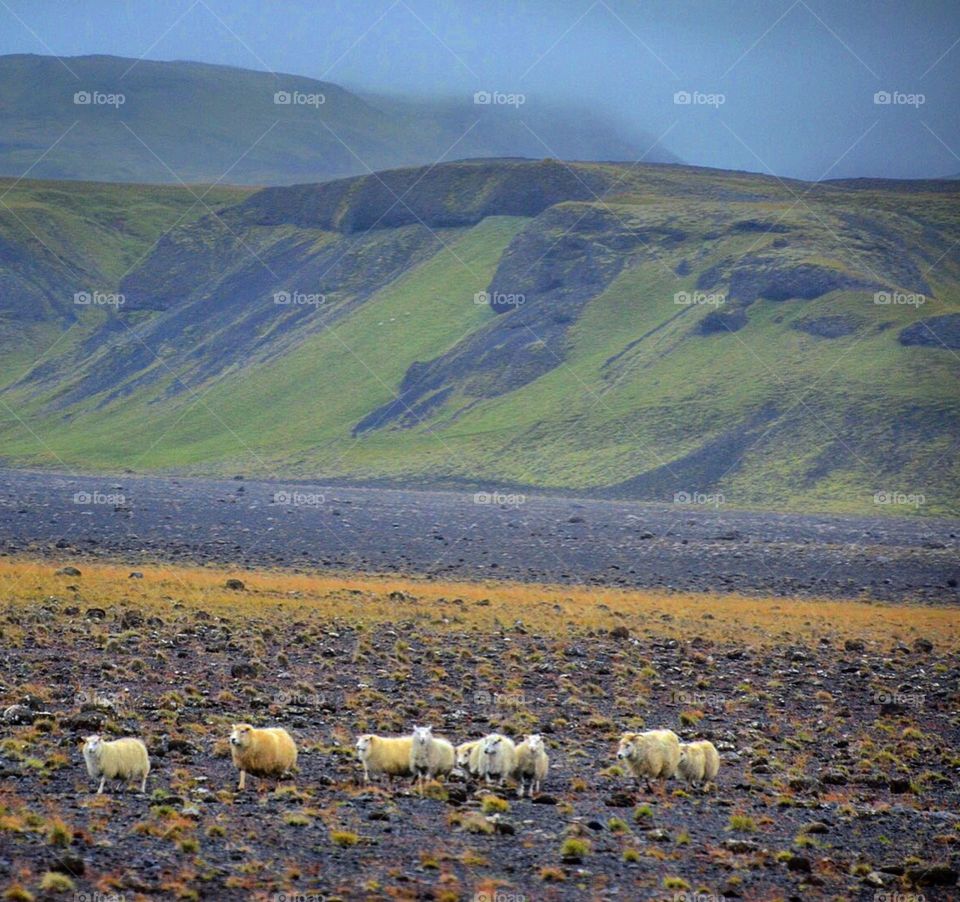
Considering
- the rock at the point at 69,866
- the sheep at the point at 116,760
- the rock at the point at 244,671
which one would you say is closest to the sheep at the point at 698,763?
the sheep at the point at 116,760

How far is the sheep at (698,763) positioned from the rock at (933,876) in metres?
3.31

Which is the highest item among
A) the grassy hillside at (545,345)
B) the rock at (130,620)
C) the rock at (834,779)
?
the grassy hillside at (545,345)

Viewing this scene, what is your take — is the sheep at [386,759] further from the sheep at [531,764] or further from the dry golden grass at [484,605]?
the dry golden grass at [484,605]

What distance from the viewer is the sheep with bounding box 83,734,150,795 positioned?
45.7 feet

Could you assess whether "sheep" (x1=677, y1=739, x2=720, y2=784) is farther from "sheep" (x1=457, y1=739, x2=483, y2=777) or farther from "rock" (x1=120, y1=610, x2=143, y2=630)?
"rock" (x1=120, y1=610, x2=143, y2=630)

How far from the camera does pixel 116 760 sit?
46.0ft

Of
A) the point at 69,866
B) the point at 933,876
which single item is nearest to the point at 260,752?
the point at 69,866

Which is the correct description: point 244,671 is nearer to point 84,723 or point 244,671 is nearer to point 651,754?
point 84,723

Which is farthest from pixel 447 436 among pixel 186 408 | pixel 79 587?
pixel 79 587

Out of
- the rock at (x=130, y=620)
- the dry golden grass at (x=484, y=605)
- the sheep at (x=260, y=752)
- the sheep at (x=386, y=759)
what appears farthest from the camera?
the dry golden grass at (x=484, y=605)

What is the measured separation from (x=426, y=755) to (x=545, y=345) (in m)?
108

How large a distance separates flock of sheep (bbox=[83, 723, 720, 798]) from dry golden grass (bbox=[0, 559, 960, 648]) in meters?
12.8

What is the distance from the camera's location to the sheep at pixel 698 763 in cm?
1606

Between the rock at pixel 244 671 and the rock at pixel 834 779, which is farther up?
the rock at pixel 244 671
